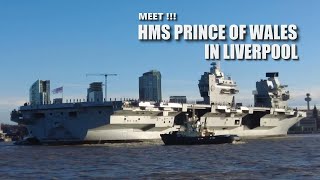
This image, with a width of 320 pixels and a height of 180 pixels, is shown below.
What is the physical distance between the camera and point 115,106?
55.0 meters

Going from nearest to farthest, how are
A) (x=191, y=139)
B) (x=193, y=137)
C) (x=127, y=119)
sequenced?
(x=191, y=139) < (x=193, y=137) < (x=127, y=119)

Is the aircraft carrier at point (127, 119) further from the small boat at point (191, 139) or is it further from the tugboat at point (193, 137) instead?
the small boat at point (191, 139)

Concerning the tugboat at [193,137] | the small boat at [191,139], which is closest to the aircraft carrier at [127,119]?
the tugboat at [193,137]

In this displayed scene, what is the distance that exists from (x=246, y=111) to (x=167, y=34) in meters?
36.4

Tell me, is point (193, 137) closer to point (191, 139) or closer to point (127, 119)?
point (191, 139)

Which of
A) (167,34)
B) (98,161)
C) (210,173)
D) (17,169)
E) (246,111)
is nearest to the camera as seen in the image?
(210,173)

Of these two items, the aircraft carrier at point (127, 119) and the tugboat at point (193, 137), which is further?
the aircraft carrier at point (127, 119)

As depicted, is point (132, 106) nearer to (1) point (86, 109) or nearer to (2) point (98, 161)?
(1) point (86, 109)

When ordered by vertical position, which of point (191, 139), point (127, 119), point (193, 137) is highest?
point (127, 119)

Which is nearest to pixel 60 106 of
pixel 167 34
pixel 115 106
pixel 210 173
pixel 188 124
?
pixel 115 106

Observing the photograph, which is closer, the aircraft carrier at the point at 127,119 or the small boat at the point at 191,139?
the small boat at the point at 191,139

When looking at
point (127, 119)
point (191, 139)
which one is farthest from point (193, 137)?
point (127, 119)

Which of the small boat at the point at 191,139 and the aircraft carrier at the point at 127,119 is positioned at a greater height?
the aircraft carrier at the point at 127,119

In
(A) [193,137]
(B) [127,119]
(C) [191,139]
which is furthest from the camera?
(B) [127,119]
